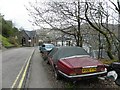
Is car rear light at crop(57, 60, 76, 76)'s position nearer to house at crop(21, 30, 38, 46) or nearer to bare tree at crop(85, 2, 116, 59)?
bare tree at crop(85, 2, 116, 59)

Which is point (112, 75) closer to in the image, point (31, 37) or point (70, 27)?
point (70, 27)

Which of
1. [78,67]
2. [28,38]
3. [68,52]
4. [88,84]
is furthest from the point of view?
[28,38]

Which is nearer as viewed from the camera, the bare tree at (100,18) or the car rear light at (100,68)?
the car rear light at (100,68)

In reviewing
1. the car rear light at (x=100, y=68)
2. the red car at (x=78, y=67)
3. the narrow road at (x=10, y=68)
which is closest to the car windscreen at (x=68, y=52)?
the red car at (x=78, y=67)

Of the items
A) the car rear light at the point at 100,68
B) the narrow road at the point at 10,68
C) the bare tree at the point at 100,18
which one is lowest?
the narrow road at the point at 10,68

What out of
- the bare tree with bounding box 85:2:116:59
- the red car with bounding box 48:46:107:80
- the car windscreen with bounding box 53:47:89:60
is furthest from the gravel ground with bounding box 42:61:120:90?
the bare tree with bounding box 85:2:116:59

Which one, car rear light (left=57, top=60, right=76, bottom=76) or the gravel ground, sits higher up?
car rear light (left=57, top=60, right=76, bottom=76)

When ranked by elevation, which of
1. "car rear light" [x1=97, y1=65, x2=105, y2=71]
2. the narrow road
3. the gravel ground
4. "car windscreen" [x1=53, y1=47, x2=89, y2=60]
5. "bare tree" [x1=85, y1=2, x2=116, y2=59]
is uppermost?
"bare tree" [x1=85, y1=2, x2=116, y2=59]

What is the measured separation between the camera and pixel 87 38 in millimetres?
23906

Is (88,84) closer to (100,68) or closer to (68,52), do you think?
(100,68)

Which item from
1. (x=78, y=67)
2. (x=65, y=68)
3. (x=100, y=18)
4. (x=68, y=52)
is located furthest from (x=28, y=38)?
(x=78, y=67)

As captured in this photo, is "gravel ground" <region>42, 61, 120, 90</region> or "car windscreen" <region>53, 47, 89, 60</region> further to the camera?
"car windscreen" <region>53, 47, 89, 60</region>

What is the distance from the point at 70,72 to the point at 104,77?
1629mm

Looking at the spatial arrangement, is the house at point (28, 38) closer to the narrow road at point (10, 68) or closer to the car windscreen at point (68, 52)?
the narrow road at point (10, 68)
